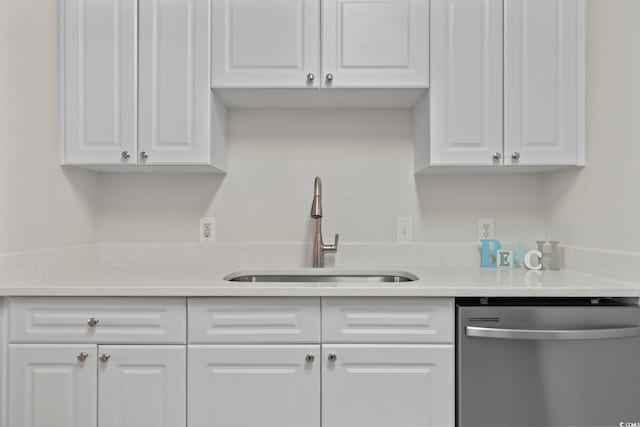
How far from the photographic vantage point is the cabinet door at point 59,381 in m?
1.49

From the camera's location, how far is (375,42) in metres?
1.81

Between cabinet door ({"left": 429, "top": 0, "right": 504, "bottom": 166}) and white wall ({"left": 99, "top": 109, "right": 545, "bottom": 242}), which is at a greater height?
cabinet door ({"left": 429, "top": 0, "right": 504, "bottom": 166})

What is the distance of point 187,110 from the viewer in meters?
1.81

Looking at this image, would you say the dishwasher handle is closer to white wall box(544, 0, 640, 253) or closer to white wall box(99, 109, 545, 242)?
white wall box(544, 0, 640, 253)

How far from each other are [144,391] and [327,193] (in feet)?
3.97

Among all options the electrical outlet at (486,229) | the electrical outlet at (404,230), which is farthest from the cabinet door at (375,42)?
the electrical outlet at (486,229)

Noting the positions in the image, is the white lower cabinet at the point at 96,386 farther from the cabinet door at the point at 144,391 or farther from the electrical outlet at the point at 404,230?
the electrical outlet at the point at 404,230

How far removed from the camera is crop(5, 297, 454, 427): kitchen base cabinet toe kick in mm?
1487

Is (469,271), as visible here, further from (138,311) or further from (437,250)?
(138,311)

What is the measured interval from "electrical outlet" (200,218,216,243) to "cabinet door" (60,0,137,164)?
1.89 feet

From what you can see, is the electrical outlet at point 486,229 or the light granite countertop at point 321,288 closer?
the light granite countertop at point 321,288

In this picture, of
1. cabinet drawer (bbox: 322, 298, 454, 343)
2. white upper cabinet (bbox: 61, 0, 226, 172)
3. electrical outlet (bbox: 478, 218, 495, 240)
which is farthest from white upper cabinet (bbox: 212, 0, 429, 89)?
cabinet drawer (bbox: 322, 298, 454, 343)

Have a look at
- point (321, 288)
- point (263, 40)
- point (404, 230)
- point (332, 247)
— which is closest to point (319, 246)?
point (332, 247)

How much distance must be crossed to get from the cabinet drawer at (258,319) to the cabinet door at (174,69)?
0.76 m
